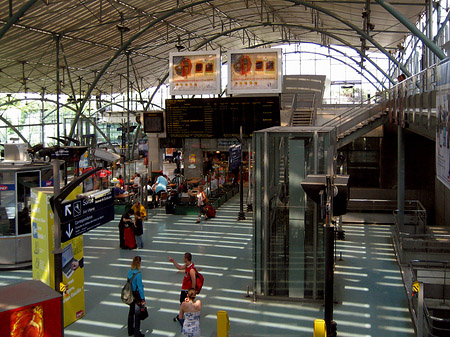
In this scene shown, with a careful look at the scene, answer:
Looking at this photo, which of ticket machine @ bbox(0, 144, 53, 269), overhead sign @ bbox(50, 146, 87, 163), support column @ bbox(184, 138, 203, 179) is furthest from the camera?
support column @ bbox(184, 138, 203, 179)

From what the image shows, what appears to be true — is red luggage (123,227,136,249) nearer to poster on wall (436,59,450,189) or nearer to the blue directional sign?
the blue directional sign

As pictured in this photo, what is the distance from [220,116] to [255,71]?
268 cm

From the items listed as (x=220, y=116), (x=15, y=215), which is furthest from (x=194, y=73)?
(x=15, y=215)

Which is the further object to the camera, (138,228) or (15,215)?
(138,228)

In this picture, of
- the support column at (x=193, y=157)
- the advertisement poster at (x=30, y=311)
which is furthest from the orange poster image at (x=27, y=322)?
the support column at (x=193, y=157)

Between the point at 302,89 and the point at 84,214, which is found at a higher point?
the point at 302,89

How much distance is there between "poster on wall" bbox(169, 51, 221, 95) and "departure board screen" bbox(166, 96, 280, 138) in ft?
2.08

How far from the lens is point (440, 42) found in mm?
24094

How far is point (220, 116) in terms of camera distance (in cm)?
2595

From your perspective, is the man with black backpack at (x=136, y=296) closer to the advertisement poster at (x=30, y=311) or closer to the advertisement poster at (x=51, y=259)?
the advertisement poster at (x=51, y=259)

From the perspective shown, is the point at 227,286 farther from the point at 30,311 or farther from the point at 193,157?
the point at 193,157

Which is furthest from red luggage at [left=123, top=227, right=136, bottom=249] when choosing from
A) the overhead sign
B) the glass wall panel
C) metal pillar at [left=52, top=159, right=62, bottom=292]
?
metal pillar at [left=52, top=159, right=62, bottom=292]

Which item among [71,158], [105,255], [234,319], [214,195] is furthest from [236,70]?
[234,319]

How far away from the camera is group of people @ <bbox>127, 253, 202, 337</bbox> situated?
26.5 ft
